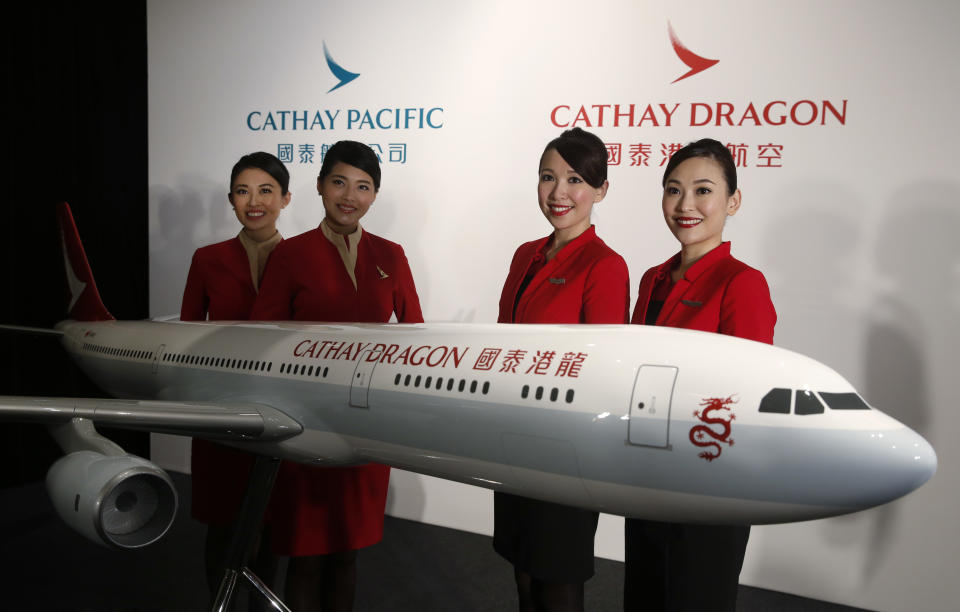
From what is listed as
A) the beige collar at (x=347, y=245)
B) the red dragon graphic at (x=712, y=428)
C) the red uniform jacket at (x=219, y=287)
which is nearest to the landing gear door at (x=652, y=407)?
the red dragon graphic at (x=712, y=428)

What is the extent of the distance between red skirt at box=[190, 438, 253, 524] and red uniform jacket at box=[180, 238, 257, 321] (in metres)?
1.28

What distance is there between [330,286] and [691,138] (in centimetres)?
345

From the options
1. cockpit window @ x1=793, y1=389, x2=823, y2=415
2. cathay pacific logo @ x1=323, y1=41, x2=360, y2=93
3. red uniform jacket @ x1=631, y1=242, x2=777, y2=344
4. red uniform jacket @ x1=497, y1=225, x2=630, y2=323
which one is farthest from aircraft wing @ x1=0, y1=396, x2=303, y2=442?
cathay pacific logo @ x1=323, y1=41, x2=360, y2=93

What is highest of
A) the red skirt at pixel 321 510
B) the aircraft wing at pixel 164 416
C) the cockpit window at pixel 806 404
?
the cockpit window at pixel 806 404

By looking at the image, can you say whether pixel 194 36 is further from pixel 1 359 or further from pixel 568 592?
pixel 568 592

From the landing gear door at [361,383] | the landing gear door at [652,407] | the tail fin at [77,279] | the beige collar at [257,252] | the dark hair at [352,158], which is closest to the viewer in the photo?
the landing gear door at [652,407]

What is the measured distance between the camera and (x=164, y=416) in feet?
12.6

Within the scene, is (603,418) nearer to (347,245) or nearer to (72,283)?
(347,245)

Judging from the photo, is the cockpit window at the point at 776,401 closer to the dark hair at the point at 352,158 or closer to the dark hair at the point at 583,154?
the dark hair at the point at 583,154

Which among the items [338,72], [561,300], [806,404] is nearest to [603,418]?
[806,404]

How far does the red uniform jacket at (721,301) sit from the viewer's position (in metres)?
4.27

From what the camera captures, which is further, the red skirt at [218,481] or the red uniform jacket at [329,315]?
the red skirt at [218,481]

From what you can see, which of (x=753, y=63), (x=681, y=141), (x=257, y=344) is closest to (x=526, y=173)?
(x=681, y=141)

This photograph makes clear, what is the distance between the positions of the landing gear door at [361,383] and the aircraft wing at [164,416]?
438mm
